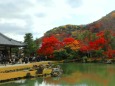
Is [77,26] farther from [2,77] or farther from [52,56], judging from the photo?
[2,77]

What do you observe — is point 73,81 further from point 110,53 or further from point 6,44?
point 110,53

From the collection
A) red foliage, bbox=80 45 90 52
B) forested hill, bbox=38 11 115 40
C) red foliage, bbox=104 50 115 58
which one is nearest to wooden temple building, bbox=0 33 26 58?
red foliage, bbox=104 50 115 58

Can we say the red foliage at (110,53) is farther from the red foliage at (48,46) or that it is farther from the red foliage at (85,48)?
the red foliage at (48,46)

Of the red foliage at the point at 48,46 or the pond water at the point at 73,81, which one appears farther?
the red foliage at the point at 48,46

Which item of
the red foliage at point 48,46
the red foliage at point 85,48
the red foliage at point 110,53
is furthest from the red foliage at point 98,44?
the red foliage at point 48,46

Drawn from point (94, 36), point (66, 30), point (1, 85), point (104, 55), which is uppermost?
point (66, 30)

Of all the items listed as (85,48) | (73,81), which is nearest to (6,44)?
(73,81)

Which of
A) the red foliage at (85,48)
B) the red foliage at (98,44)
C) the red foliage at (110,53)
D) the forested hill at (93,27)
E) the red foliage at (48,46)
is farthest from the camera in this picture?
the forested hill at (93,27)

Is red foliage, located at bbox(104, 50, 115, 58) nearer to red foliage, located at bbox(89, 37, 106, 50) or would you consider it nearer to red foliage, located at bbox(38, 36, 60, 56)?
red foliage, located at bbox(89, 37, 106, 50)

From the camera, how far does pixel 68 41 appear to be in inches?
2115

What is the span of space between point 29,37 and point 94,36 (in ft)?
41.1

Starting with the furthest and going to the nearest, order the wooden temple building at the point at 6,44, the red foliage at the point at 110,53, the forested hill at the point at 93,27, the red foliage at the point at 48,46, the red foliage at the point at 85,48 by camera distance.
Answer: the forested hill at the point at 93,27 < the red foliage at the point at 48,46 < the red foliage at the point at 85,48 < the red foliage at the point at 110,53 < the wooden temple building at the point at 6,44

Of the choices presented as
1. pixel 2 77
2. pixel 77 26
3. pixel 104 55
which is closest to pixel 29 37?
pixel 104 55

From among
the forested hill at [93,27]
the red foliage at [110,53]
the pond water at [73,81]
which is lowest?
the pond water at [73,81]
